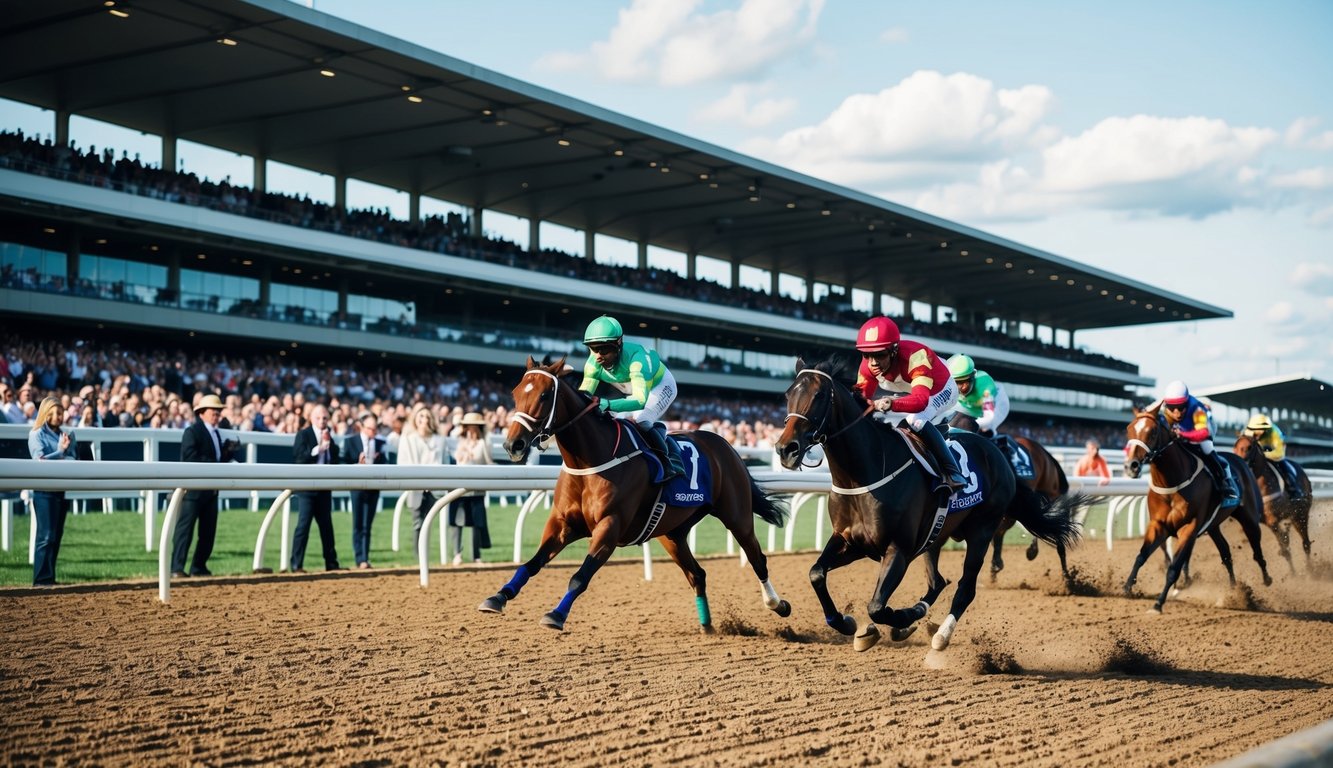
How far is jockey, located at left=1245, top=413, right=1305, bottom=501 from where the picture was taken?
1169cm

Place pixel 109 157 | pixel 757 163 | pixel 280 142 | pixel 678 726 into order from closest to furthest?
1. pixel 678 726
2. pixel 109 157
3. pixel 280 142
4. pixel 757 163

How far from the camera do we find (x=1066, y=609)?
8.71m

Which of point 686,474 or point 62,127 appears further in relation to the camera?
point 62,127

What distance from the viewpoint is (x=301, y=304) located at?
2734 cm

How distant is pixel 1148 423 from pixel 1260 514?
198 cm

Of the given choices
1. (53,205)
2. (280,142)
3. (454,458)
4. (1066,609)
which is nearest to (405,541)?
(454,458)

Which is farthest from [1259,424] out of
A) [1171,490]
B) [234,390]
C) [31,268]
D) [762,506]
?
[31,268]

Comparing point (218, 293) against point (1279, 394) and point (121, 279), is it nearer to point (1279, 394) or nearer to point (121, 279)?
point (121, 279)

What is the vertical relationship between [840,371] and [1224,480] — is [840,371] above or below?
above

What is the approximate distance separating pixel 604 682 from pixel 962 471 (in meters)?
2.46

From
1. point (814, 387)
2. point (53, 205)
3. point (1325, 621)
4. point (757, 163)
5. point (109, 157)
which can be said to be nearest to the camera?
point (814, 387)

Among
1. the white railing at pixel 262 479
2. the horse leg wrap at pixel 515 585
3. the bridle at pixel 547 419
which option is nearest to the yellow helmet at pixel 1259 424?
the white railing at pixel 262 479

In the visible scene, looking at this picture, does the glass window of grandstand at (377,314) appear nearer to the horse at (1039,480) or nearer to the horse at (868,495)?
the horse at (1039,480)

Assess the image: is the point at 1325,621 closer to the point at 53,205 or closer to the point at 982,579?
the point at 982,579
